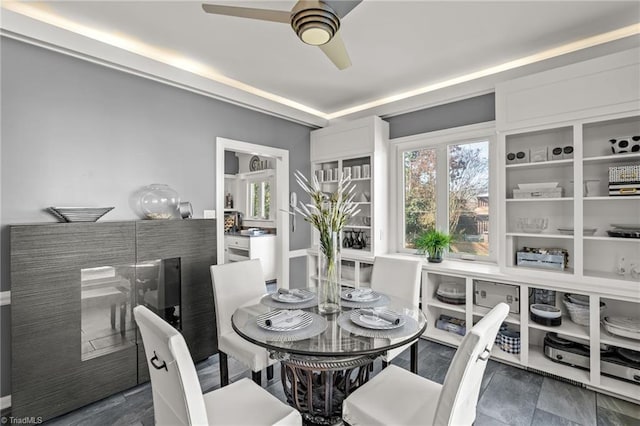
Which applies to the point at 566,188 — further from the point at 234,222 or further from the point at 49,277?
the point at 234,222

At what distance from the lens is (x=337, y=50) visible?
1.94 m

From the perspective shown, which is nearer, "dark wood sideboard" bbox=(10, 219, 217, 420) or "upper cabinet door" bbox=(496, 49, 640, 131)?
"dark wood sideboard" bbox=(10, 219, 217, 420)

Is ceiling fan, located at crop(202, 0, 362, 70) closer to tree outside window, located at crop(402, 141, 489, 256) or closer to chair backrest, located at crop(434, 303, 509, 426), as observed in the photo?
chair backrest, located at crop(434, 303, 509, 426)

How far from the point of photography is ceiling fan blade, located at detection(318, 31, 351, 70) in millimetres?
1850

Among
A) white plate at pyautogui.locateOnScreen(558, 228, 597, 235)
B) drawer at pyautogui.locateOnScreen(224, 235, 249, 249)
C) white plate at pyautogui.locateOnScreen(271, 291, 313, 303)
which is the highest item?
white plate at pyautogui.locateOnScreen(558, 228, 597, 235)

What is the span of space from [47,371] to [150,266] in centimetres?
89

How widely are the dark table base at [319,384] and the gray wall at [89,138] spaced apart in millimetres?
1917

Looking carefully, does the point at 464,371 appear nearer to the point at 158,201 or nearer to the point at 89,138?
the point at 158,201

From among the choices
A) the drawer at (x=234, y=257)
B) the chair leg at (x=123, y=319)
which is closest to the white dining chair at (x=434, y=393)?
the chair leg at (x=123, y=319)

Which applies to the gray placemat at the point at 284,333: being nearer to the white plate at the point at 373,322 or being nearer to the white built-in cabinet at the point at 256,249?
the white plate at the point at 373,322

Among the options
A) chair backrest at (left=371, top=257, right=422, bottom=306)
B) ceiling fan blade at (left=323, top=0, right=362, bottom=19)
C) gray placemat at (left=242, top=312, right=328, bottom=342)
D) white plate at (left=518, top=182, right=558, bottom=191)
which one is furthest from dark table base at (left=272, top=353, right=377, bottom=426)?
white plate at (left=518, top=182, right=558, bottom=191)

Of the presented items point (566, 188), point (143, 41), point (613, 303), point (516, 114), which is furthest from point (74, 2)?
point (613, 303)

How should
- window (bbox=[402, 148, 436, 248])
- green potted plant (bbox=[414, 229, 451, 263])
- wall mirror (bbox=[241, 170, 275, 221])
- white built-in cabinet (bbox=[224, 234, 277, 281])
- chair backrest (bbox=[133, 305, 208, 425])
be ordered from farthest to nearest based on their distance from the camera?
wall mirror (bbox=[241, 170, 275, 221]) < white built-in cabinet (bbox=[224, 234, 277, 281]) < window (bbox=[402, 148, 436, 248]) < green potted plant (bbox=[414, 229, 451, 263]) < chair backrest (bbox=[133, 305, 208, 425])

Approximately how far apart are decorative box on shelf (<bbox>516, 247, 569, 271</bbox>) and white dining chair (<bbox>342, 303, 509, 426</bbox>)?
170cm
